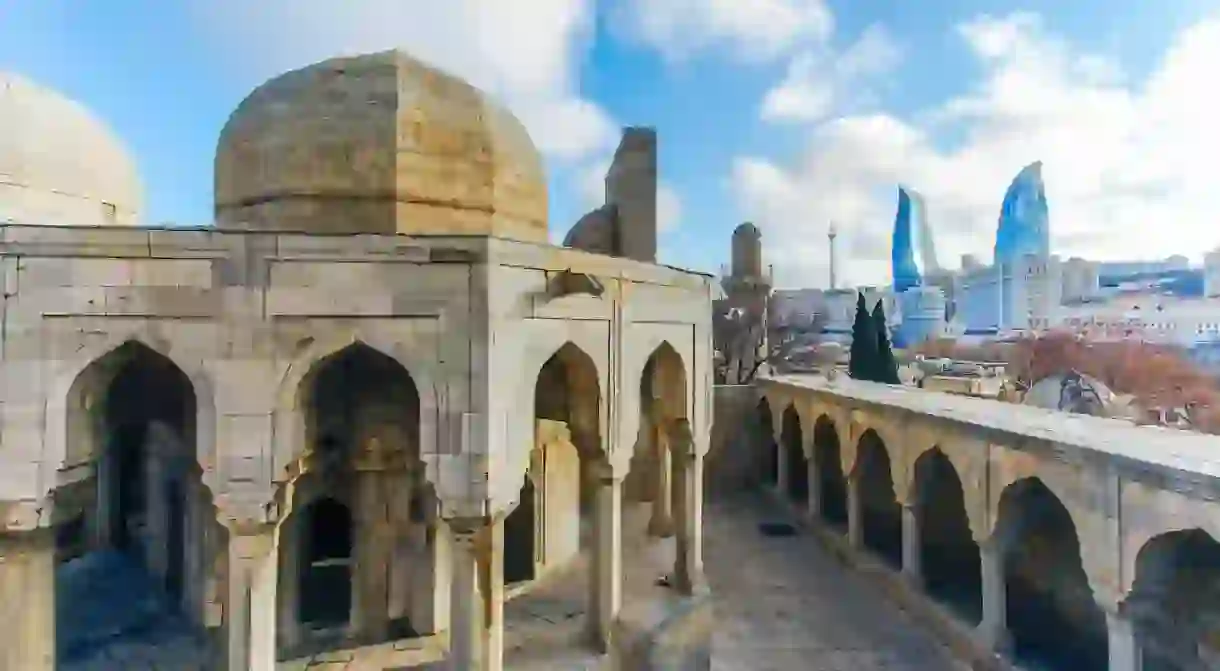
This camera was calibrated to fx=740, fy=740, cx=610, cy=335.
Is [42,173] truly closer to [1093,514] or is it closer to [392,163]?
[392,163]

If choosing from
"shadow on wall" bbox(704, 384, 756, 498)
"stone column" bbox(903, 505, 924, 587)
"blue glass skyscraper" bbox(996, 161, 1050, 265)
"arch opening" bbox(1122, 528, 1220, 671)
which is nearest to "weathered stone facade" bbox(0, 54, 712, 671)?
"stone column" bbox(903, 505, 924, 587)

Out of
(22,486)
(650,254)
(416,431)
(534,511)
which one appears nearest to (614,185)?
(650,254)

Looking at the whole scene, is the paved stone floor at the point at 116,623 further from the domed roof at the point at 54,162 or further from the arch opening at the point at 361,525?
the domed roof at the point at 54,162

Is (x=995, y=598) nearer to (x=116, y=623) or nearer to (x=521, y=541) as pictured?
(x=521, y=541)

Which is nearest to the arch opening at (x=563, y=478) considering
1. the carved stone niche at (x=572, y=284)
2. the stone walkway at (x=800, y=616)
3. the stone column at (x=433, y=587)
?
the carved stone niche at (x=572, y=284)

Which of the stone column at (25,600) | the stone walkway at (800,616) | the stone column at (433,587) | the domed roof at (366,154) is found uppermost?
the domed roof at (366,154)

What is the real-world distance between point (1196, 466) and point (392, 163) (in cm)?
903

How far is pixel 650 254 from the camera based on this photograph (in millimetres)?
17469

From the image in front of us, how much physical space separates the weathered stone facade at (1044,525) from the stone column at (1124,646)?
0.6 inches

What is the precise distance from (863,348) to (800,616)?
750 inches

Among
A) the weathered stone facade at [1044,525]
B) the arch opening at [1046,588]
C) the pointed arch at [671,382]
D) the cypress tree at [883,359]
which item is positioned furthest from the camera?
the cypress tree at [883,359]

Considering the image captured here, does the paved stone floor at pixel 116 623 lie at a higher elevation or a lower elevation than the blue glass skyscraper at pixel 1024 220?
lower

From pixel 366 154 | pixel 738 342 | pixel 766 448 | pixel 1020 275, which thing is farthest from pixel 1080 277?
pixel 366 154

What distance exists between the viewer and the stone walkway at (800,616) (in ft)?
34.9
